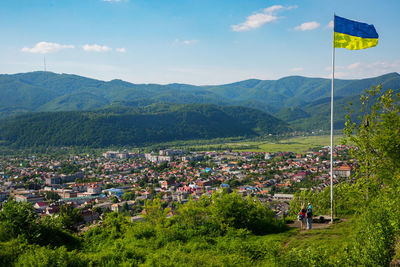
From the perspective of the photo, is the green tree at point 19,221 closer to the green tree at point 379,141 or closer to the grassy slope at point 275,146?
the green tree at point 379,141

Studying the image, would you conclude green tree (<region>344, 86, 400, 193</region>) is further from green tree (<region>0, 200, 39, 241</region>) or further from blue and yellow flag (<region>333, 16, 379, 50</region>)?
green tree (<region>0, 200, 39, 241</region>)

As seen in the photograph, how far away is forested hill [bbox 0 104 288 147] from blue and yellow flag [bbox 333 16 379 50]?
124 metres

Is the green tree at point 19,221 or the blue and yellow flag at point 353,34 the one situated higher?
the blue and yellow flag at point 353,34

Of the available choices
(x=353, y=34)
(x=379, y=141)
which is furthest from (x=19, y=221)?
(x=353, y=34)

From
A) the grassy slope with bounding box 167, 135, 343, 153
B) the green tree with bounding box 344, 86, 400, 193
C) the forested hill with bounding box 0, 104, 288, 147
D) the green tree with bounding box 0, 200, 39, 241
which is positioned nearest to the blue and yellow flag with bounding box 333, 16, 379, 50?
the green tree with bounding box 344, 86, 400, 193

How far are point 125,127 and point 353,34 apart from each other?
14261cm

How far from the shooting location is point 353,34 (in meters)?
12.5

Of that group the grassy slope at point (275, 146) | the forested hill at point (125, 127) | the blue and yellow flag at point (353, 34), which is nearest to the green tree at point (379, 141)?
the blue and yellow flag at point (353, 34)

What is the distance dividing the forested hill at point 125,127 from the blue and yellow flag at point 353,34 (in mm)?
124216

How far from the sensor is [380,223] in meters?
7.89

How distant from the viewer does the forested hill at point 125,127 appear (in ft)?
425

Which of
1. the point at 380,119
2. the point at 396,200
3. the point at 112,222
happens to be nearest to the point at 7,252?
the point at 112,222

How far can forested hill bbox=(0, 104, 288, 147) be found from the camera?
425 ft

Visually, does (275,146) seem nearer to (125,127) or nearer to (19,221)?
(125,127)
